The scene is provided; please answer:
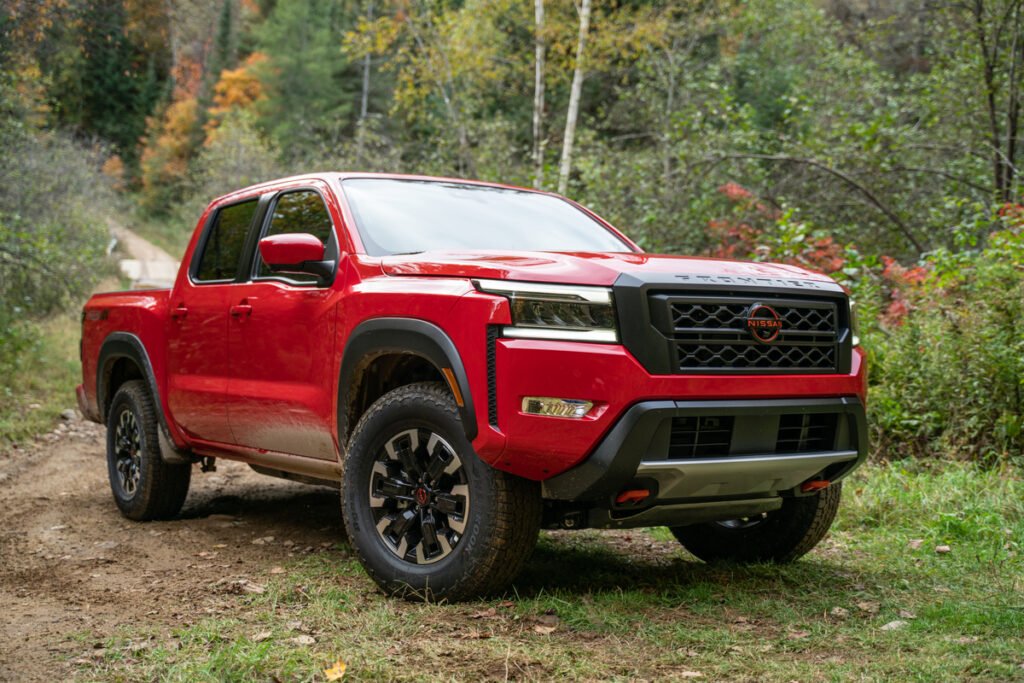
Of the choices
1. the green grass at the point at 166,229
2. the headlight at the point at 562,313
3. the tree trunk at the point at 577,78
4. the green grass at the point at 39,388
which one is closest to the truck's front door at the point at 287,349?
the headlight at the point at 562,313

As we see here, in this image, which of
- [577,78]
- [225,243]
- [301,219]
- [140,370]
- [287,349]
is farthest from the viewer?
[577,78]

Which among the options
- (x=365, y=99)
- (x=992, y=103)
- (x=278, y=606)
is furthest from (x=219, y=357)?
(x=365, y=99)

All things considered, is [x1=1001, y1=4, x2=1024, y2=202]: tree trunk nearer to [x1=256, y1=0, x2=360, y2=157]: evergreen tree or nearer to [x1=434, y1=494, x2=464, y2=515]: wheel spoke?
[x1=434, y1=494, x2=464, y2=515]: wheel spoke

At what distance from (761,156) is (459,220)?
7164 millimetres

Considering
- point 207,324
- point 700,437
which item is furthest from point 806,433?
point 207,324

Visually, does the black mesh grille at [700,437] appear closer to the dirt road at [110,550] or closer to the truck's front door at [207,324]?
the dirt road at [110,550]

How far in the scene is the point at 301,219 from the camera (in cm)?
520

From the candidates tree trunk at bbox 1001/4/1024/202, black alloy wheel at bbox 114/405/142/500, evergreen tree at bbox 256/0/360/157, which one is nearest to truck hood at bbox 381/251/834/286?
black alloy wheel at bbox 114/405/142/500

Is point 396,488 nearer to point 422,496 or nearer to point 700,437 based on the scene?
point 422,496

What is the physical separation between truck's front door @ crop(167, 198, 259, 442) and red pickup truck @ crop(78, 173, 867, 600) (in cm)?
4

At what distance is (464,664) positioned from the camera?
11.2 ft

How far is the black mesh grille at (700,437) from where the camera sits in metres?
3.77

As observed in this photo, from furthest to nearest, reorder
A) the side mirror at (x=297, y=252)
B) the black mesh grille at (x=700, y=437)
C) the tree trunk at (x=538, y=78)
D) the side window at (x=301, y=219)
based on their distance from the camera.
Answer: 1. the tree trunk at (x=538, y=78)
2. the side window at (x=301, y=219)
3. the side mirror at (x=297, y=252)
4. the black mesh grille at (x=700, y=437)

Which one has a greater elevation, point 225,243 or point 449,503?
point 225,243
